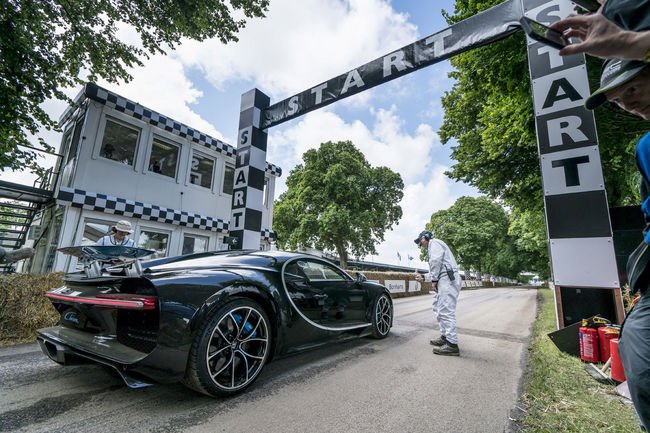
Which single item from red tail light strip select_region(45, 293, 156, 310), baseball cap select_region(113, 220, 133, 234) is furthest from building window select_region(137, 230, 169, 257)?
red tail light strip select_region(45, 293, 156, 310)

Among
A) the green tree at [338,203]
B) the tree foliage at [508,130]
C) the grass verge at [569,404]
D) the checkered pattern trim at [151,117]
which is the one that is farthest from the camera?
the green tree at [338,203]

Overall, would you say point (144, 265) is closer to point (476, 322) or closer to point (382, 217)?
point (476, 322)

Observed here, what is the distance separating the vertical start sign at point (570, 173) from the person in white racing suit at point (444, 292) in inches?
49.0

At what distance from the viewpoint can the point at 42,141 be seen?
284 inches

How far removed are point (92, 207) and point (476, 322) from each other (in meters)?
9.63

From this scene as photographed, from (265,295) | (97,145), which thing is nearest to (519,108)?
(265,295)

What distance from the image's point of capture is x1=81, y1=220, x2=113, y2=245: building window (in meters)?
7.27

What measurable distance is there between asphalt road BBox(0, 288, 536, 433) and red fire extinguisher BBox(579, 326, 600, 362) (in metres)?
0.65

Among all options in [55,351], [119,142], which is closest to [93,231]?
[119,142]

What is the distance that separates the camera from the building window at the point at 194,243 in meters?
9.42

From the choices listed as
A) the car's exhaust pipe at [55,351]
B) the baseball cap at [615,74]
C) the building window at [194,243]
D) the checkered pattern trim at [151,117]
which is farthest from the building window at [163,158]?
the baseball cap at [615,74]

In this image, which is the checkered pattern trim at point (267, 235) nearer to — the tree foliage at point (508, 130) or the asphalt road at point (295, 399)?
the tree foliage at point (508, 130)

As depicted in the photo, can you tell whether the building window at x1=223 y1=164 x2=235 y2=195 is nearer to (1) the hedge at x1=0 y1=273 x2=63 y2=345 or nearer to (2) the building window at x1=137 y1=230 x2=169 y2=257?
(2) the building window at x1=137 y1=230 x2=169 y2=257

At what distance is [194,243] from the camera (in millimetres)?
9648
